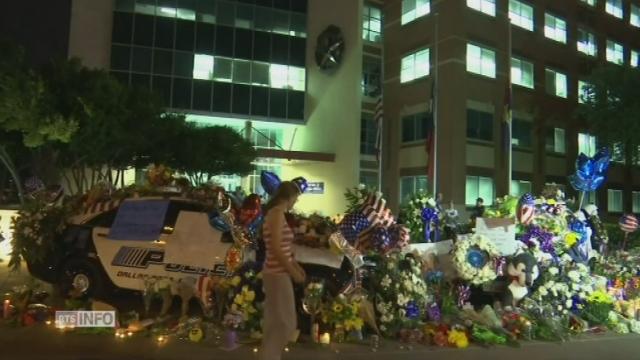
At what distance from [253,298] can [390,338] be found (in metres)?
1.85

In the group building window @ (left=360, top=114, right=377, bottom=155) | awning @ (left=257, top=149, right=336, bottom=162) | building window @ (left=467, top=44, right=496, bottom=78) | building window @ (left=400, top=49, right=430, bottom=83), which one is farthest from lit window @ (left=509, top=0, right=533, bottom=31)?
awning @ (left=257, top=149, right=336, bottom=162)

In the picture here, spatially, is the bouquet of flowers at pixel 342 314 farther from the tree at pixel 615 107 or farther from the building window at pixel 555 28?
Result: the building window at pixel 555 28

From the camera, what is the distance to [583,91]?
3278cm

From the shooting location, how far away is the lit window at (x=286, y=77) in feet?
119

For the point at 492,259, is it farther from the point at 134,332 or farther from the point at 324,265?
the point at 134,332

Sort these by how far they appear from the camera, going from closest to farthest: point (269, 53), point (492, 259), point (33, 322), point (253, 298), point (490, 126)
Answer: point (253, 298)
point (33, 322)
point (492, 259)
point (490, 126)
point (269, 53)

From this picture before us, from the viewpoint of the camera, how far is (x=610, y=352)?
7.99 metres

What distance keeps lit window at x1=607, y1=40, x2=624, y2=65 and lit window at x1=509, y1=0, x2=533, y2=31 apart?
9.29 metres

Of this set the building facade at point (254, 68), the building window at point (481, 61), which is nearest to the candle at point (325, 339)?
the building window at point (481, 61)

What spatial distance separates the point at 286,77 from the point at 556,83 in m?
15.1

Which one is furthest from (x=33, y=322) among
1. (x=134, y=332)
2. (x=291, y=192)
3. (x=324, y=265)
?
(x=291, y=192)

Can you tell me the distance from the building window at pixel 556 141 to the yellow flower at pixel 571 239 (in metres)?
24.2

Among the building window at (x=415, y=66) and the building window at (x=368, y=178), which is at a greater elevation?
the building window at (x=415, y=66)

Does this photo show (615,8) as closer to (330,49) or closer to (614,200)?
(614,200)
